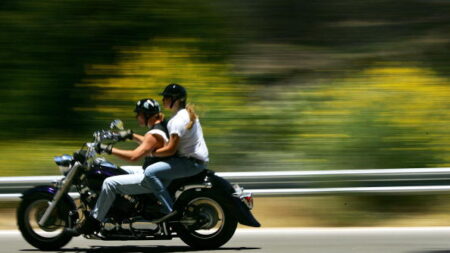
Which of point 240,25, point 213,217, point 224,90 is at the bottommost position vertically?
point 213,217

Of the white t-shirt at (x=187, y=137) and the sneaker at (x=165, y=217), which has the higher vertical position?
the white t-shirt at (x=187, y=137)

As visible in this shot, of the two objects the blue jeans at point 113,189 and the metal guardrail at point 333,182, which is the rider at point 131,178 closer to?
the blue jeans at point 113,189

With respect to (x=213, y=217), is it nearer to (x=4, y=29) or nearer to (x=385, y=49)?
(x=4, y=29)

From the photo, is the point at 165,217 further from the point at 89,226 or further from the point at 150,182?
the point at 89,226

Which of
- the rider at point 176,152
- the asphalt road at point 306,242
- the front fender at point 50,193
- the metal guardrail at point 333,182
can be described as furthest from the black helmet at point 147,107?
the metal guardrail at point 333,182

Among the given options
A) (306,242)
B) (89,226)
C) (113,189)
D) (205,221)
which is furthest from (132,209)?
(306,242)

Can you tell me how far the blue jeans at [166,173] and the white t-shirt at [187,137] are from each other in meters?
0.07

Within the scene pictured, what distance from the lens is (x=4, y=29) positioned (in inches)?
558

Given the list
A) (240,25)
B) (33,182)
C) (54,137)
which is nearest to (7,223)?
(33,182)

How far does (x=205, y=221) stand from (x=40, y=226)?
1541mm

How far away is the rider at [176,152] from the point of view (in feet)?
25.0

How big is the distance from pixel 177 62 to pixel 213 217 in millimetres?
6220

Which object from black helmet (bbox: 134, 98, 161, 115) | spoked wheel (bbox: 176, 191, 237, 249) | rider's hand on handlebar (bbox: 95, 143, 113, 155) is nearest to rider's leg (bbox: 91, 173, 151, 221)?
rider's hand on handlebar (bbox: 95, 143, 113, 155)

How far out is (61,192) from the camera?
304 inches
